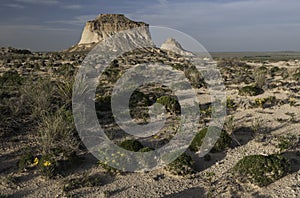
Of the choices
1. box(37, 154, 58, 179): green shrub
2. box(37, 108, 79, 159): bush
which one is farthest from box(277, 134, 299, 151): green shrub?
box(37, 154, 58, 179): green shrub

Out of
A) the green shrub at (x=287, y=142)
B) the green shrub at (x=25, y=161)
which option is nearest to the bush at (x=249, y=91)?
the green shrub at (x=287, y=142)

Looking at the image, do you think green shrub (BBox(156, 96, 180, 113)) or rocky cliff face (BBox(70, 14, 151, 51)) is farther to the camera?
rocky cliff face (BBox(70, 14, 151, 51))

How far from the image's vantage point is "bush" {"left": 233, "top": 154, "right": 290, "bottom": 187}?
19.8ft

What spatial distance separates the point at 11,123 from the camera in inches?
343

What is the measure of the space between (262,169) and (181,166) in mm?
1670

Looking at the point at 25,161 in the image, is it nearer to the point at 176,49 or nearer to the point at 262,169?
the point at 262,169

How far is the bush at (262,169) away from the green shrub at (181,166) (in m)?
0.94

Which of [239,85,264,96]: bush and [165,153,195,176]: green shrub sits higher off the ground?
[239,85,264,96]: bush

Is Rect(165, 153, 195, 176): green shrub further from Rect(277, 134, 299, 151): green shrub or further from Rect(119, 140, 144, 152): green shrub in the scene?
Rect(277, 134, 299, 151): green shrub

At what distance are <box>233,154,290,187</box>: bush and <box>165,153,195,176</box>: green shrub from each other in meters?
0.94

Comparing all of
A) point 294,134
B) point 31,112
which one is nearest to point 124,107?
point 31,112

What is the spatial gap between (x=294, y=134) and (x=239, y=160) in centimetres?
270

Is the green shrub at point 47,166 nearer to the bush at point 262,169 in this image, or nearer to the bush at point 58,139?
the bush at point 58,139

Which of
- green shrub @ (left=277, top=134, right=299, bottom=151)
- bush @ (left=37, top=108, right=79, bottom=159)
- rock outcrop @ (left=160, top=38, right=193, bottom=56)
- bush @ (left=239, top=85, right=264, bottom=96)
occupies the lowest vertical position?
green shrub @ (left=277, top=134, right=299, bottom=151)
